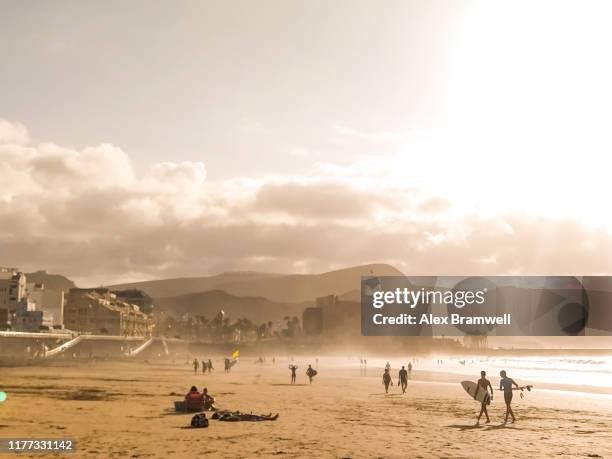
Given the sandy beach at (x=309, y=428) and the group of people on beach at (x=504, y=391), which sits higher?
the group of people on beach at (x=504, y=391)

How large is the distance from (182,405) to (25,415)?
6.51m

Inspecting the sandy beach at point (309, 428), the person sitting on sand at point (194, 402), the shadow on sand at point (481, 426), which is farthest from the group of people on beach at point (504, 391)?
the person sitting on sand at point (194, 402)

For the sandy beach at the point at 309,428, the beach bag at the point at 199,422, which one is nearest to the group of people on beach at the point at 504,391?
the sandy beach at the point at 309,428

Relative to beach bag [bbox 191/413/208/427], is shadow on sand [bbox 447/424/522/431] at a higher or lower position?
lower

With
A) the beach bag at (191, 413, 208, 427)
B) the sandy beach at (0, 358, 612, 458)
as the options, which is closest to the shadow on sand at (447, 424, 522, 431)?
the sandy beach at (0, 358, 612, 458)

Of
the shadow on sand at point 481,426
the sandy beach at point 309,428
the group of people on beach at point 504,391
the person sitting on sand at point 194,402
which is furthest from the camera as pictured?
the person sitting on sand at point 194,402

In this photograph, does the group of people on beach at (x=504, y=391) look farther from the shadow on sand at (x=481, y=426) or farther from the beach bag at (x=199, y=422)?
the beach bag at (x=199, y=422)

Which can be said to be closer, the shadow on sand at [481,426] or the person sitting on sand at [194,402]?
the shadow on sand at [481,426]

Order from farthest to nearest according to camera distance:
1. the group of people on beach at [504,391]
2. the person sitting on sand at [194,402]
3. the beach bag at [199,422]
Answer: the person sitting on sand at [194,402]
the group of people on beach at [504,391]
the beach bag at [199,422]

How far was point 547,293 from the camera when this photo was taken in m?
137

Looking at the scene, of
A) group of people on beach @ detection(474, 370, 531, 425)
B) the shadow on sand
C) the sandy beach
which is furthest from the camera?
group of people on beach @ detection(474, 370, 531, 425)

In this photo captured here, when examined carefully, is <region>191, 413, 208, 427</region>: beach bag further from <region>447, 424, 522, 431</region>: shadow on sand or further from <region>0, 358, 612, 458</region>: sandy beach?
<region>447, 424, 522, 431</region>: shadow on sand

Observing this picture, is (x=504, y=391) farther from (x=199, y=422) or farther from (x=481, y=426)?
(x=199, y=422)

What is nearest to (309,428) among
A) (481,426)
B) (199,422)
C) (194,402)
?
(199,422)
